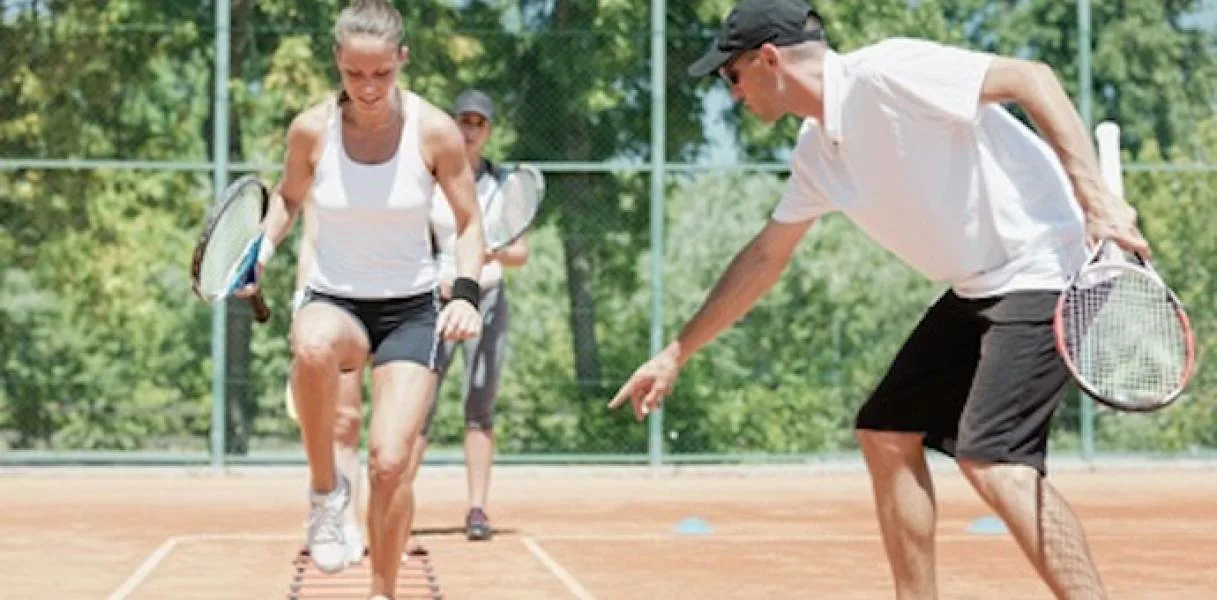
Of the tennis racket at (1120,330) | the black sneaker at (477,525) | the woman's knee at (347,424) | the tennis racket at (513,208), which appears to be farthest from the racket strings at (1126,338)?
the black sneaker at (477,525)

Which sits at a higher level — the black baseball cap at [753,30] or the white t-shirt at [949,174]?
the black baseball cap at [753,30]

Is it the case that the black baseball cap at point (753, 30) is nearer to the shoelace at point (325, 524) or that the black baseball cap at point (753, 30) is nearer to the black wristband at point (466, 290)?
the black wristband at point (466, 290)

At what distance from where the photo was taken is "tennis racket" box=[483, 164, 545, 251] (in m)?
9.79

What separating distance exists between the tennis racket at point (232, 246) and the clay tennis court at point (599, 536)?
1036mm

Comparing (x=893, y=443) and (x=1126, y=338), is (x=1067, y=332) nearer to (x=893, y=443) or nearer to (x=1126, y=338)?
(x=1126, y=338)

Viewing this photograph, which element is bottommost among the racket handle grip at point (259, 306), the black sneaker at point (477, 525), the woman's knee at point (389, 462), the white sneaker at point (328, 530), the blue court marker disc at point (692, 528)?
the blue court marker disc at point (692, 528)

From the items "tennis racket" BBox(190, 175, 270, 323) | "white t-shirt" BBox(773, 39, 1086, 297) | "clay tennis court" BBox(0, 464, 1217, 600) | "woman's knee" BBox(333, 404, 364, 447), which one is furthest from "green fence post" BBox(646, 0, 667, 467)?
"white t-shirt" BBox(773, 39, 1086, 297)

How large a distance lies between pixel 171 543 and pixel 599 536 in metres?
1.75

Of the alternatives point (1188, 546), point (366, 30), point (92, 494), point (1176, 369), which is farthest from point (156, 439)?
point (1176, 369)

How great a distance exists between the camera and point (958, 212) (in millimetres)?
5191

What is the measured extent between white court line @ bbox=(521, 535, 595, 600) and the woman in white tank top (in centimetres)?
112

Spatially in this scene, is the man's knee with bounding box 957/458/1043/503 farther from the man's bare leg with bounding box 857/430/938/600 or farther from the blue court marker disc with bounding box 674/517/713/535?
the blue court marker disc with bounding box 674/517/713/535

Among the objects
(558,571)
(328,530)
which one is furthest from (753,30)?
(558,571)

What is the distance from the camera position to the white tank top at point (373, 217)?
6531 mm
